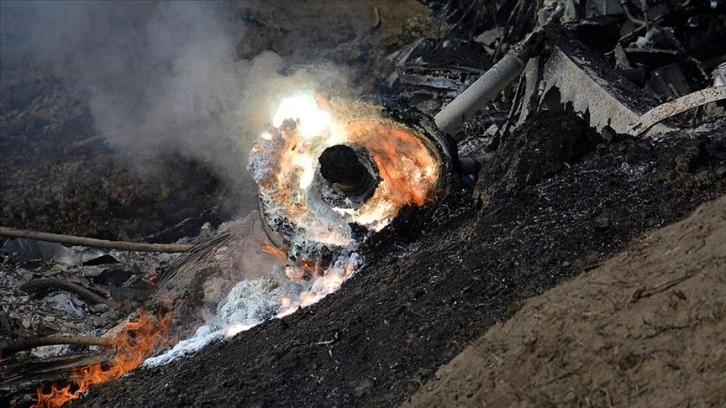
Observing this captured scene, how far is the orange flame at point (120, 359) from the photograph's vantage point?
568cm

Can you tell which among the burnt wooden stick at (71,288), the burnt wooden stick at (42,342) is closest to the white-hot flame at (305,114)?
the burnt wooden stick at (42,342)

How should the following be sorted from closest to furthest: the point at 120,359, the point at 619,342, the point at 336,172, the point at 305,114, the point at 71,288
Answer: the point at 619,342, the point at 336,172, the point at 120,359, the point at 305,114, the point at 71,288

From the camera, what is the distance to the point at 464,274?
4.38 meters

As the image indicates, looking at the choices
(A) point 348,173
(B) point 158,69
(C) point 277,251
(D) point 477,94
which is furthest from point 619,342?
(B) point 158,69

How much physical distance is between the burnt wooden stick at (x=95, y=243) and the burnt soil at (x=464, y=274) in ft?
8.32

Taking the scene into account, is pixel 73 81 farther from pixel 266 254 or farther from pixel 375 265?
pixel 375 265

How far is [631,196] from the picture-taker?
450cm

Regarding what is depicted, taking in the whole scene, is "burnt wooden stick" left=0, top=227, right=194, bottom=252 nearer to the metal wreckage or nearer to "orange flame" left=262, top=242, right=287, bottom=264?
the metal wreckage

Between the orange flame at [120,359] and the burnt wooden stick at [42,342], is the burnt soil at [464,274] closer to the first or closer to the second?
the orange flame at [120,359]

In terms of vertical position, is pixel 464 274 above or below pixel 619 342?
above

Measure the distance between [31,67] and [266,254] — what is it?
7420 mm

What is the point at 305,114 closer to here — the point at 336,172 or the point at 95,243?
the point at 336,172

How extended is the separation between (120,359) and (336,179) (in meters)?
2.67

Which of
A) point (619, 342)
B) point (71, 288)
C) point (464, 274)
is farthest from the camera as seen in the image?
point (71, 288)
